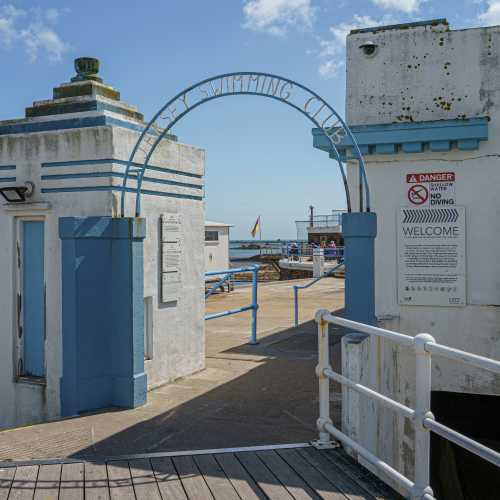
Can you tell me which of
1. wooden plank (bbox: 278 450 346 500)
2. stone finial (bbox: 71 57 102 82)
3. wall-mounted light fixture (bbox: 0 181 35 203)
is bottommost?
wooden plank (bbox: 278 450 346 500)

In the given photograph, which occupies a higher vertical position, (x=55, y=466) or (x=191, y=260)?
(x=191, y=260)

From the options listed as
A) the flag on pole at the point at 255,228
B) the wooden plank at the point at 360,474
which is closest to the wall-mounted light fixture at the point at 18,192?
the wooden plank at the point at 360,474

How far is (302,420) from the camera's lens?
599 centimetres

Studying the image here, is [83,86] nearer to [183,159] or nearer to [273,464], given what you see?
[183,159]

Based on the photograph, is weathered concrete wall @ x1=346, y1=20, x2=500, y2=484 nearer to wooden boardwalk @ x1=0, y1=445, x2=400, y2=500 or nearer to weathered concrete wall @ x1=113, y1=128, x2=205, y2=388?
weathered concrete wall @ x1=113, y1=128, x2=205, y2=388

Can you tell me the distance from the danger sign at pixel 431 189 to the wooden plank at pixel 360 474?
13.2 ft

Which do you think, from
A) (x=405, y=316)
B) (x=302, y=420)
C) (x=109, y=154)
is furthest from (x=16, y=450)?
(x=405, y=316)

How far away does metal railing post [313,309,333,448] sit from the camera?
480 centimetres

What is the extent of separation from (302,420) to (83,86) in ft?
14.3

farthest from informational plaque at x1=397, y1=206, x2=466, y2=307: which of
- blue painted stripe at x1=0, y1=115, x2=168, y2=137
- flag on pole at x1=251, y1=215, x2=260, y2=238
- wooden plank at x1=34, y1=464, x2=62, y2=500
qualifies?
flag on pole at x1=251, y1=215, x2=260, y2=238

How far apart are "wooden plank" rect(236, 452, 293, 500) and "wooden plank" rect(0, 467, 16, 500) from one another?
5.27 feet

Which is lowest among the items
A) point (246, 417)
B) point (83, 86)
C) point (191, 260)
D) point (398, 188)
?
point (246, 417)

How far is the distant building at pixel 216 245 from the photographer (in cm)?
2422

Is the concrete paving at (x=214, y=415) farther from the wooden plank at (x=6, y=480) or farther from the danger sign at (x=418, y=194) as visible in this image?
the danger sign at (x=418, y=194)
